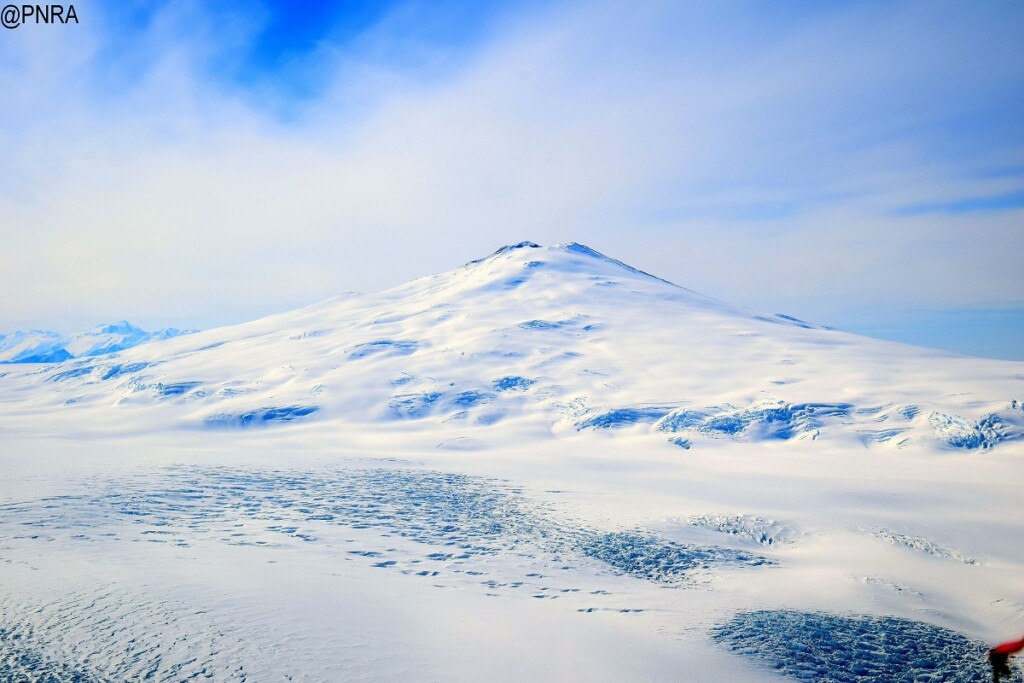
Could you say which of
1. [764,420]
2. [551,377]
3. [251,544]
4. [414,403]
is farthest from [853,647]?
[551,377]

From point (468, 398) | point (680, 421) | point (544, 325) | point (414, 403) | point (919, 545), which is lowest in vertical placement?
point (919, 545)

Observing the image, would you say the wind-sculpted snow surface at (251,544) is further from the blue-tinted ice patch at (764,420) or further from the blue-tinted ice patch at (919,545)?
the blue-tinted ice patch at (764,420)

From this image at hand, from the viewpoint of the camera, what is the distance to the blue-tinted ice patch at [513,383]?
194ft

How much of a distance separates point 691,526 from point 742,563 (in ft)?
12.0

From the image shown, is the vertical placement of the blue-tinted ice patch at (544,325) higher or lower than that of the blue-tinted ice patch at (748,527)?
higher

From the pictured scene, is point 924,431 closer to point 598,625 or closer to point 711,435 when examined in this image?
point 711,435

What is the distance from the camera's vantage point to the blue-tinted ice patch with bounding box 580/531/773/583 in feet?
64.2

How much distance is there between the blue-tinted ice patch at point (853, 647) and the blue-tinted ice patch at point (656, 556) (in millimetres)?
3330

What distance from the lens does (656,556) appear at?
20891 mm

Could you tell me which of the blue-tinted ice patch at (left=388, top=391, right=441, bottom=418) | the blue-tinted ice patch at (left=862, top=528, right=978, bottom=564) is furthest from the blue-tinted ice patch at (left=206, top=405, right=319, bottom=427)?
the blue-tinted ice patch at (left=862, top=528, right=978, bottom=564)

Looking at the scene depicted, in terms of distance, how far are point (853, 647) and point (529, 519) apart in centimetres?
1247

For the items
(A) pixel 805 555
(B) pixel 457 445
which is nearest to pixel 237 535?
(A) pixel 805 555

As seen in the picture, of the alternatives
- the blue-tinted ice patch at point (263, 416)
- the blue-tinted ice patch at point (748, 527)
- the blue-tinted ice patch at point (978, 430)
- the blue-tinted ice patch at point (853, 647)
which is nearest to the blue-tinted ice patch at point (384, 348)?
the blue-tinted ice patch at point (263, 416)

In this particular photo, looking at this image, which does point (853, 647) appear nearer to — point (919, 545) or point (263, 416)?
point (919, 545)
